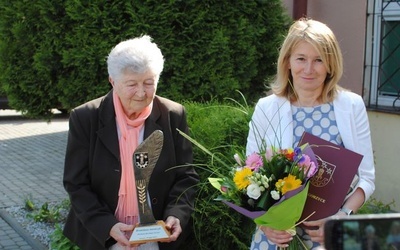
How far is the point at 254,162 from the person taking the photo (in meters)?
2.74

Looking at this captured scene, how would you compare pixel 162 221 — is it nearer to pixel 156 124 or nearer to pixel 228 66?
pixel 156 124

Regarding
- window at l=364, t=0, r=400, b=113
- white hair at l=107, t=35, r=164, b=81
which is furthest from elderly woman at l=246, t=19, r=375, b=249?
window at l=364, t=0, r=400, b=113

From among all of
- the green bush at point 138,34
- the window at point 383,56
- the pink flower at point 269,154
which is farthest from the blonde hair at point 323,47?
the window at point 383,56

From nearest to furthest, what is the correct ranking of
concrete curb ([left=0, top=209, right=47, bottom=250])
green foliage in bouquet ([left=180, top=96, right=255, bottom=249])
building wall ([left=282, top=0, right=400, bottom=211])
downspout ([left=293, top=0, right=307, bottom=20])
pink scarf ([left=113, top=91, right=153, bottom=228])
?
1. pink scarf ([left=113, top=91, right=153, bottom=228])
2. green foliage in bouquet ([left=180, top=96, right=255, bottom=249])
3. concrete curb ([left=0, top=209, right=47, bottom=250])
4. building wall ([left=282, top=0, right=400, bottom=211])
5. downspout ([left=293, top=0, right=307, bottom=20])

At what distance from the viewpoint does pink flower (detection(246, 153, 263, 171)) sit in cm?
273

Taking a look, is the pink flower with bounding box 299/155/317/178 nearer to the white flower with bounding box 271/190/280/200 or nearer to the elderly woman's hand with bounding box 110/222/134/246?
the white flower with bounding box 271/190/280/200

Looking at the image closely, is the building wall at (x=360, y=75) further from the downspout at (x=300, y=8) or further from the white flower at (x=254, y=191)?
the white flower at (x=254, y=191)

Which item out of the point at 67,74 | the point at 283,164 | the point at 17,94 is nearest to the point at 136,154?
the point at 283,164

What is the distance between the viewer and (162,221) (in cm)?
320

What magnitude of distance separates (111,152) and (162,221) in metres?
0.43

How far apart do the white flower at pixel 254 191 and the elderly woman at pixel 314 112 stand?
242mm

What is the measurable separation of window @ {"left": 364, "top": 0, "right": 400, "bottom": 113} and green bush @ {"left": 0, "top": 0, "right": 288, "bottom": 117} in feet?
3.06

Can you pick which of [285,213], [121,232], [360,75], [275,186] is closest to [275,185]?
[275,186]

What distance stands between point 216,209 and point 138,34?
2.76 meters
